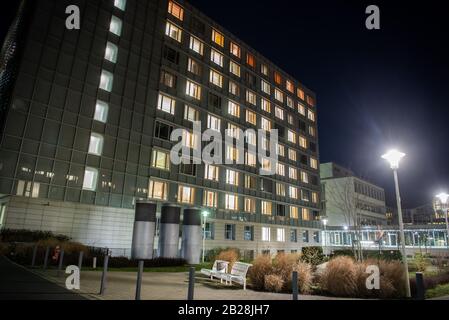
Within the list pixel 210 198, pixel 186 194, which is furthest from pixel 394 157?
pixel 210 198

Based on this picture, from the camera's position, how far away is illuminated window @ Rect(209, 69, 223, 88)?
39188mm

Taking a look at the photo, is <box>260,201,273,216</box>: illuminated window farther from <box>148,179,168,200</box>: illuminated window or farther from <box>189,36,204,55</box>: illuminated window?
<box>189,36,204,55</box>: illuminated window

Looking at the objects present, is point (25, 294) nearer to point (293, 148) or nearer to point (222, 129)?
point (222, 129)

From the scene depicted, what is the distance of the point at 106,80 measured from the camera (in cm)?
2973

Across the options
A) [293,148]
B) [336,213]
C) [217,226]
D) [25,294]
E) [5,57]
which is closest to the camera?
[25,294]

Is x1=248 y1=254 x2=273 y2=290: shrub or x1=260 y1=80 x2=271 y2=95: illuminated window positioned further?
x1=260 y1=80 x2=271 y2=95: illuminated window

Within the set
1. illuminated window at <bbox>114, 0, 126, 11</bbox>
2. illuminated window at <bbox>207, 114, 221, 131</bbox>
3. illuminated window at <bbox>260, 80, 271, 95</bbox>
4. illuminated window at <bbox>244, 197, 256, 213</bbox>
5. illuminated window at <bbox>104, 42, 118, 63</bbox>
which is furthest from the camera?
illuminated window at <bbox>260, 80, 271, 95</bbox>

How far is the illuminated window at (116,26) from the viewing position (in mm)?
30905

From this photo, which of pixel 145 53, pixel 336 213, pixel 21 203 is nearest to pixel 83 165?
pixel 21 203

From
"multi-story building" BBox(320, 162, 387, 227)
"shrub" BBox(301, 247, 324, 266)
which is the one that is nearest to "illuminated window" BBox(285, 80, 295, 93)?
"multi-story building" BBox(320, 162, 387, 227)

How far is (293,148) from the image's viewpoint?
50.2 meters

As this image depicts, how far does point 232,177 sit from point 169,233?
14842 mm

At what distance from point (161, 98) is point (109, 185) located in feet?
36.0

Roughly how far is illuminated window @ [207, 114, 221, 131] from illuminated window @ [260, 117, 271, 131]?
911 cm
